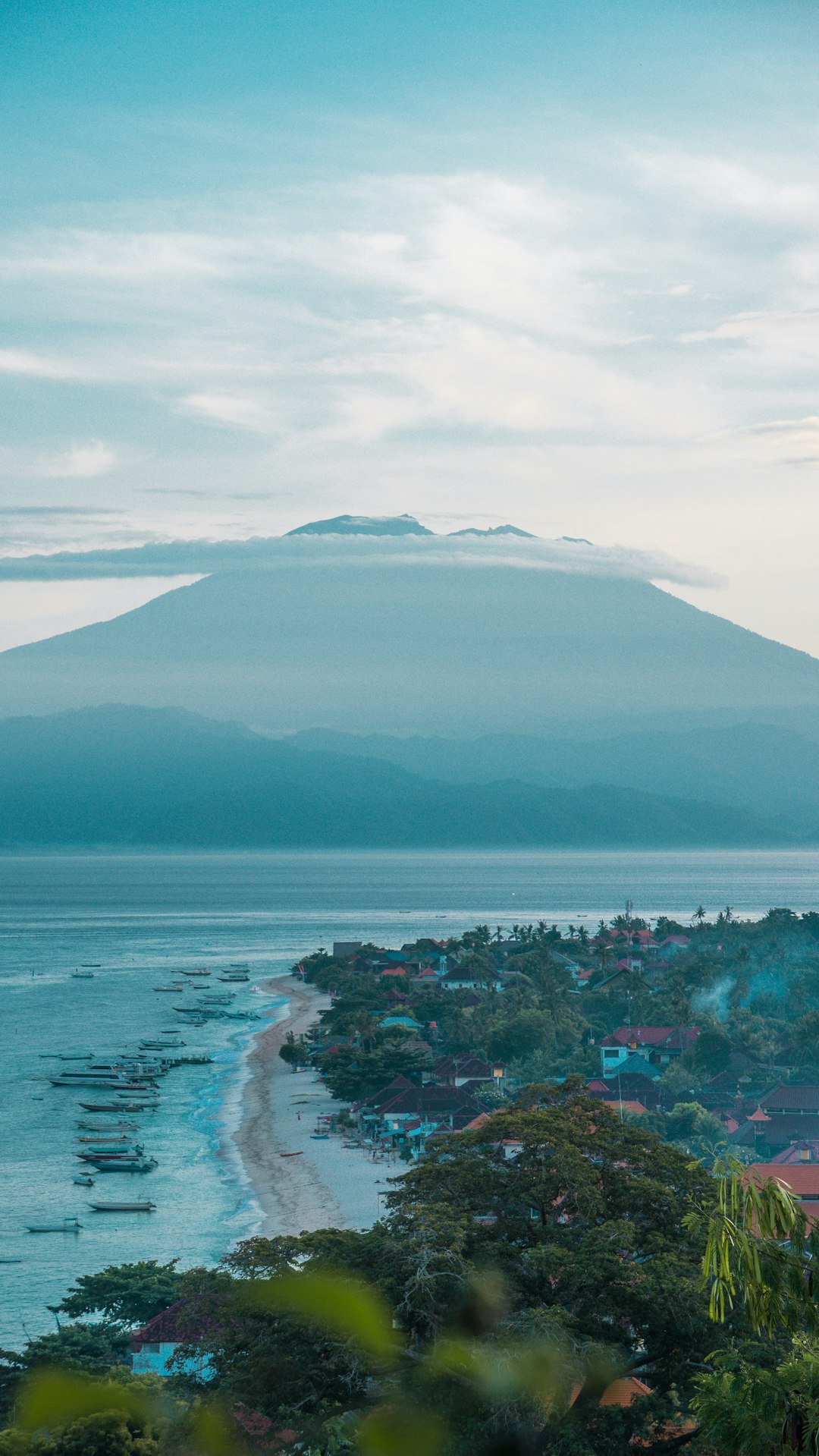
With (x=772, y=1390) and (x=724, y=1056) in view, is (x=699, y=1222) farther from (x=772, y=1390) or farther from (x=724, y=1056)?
(x=724, y=1056)

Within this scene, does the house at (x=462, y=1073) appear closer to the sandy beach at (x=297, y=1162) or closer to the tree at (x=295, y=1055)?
the sandy beach at (x=297, y=1162)

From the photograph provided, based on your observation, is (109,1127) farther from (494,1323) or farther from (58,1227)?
(494,1323)

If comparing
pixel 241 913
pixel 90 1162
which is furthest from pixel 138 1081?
pixel 241 913

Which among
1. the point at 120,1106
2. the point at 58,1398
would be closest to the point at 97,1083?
the point at 120,1106

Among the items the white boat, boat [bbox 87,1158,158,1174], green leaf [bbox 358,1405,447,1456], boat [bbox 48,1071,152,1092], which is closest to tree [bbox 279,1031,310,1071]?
boat [bbox 48,1071,152,1092]

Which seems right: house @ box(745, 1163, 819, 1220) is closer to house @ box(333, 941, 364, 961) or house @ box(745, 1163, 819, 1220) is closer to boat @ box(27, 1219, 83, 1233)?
boat @ box(27, 1219, 83, 1233)

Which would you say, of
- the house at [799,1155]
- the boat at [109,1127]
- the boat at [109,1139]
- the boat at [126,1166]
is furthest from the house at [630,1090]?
the boat at [109,1127]
